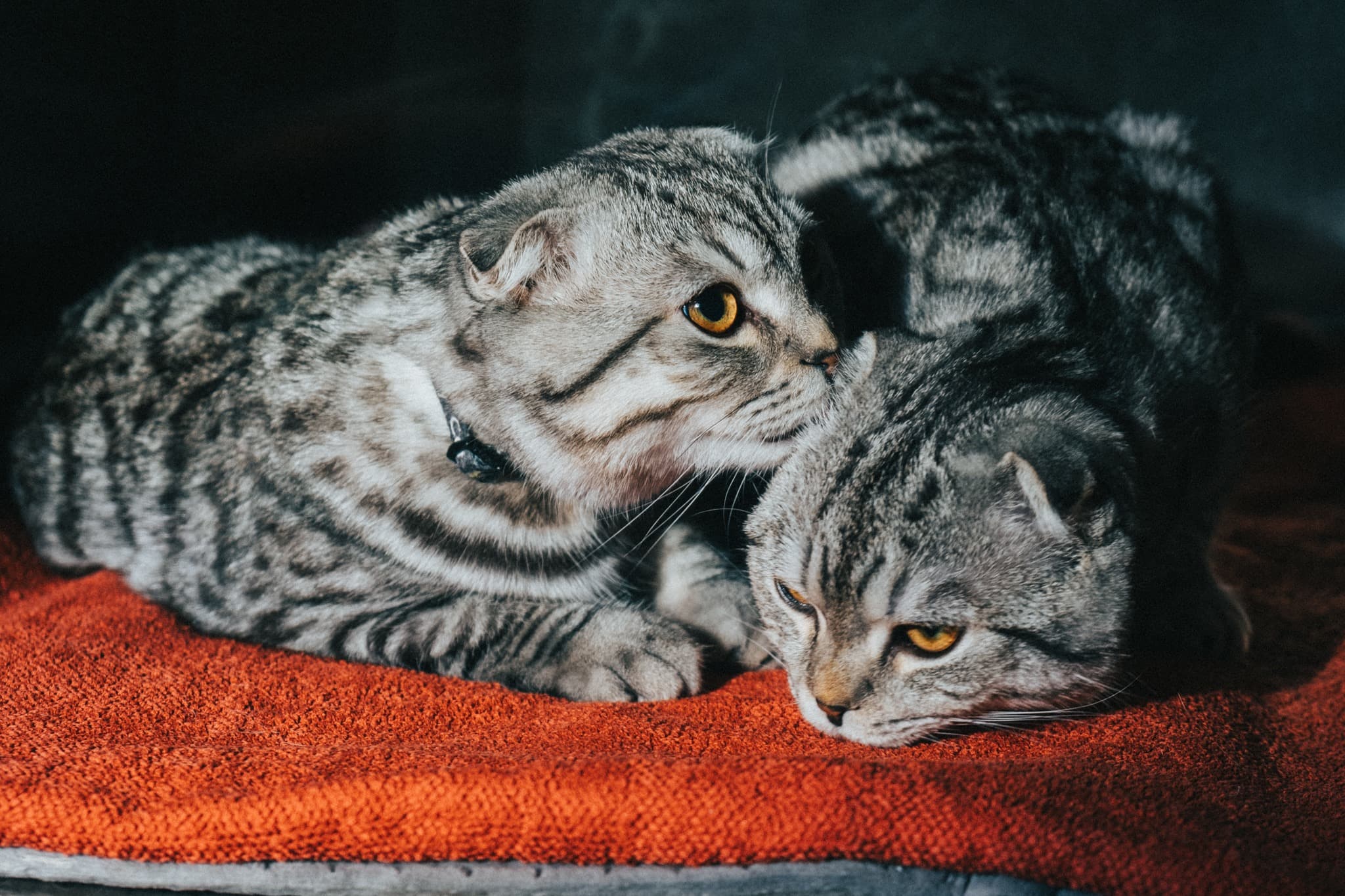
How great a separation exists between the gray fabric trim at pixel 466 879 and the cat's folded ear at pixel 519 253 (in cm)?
73

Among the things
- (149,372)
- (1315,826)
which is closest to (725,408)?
(1315,826)

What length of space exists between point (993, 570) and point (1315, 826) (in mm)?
485

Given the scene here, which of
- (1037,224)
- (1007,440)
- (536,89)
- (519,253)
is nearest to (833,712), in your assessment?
(1007,440)

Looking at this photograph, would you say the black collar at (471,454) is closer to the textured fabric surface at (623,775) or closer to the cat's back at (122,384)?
the textured fabric surface at (623,775)

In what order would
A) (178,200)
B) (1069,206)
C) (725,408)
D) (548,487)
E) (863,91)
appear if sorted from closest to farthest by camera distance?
(725,408)
(548,487)
(1069,206)
(863,91)
(178,200)

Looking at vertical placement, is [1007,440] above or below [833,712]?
above

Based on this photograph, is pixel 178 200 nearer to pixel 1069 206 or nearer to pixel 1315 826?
pixel 1069 206

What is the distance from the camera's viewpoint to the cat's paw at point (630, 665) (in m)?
1.41

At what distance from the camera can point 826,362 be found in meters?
1.41

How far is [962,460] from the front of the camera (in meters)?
1.17

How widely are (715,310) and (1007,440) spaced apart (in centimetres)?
45

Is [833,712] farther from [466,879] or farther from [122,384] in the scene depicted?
[122,384]

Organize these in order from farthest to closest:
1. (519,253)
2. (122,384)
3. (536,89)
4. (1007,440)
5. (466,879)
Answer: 1. (536,89)
2. (122,384)
3. (519,253)
4. (1007,440)
5. (466,879)

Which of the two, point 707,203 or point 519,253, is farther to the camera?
point 707,203
